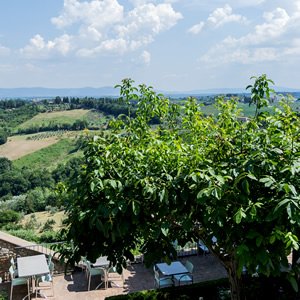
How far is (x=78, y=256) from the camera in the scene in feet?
16.4

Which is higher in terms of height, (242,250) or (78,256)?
(242,250)

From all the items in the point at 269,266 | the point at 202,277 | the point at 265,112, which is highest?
the point at 265,112

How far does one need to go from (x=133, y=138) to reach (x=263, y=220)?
2261mm

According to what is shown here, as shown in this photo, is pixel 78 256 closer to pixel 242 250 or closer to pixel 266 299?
pixel 242 250

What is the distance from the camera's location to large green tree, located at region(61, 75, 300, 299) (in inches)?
151

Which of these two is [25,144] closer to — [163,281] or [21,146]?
[21,146]

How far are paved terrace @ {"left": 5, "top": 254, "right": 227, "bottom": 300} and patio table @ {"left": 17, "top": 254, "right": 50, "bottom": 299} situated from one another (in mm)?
646

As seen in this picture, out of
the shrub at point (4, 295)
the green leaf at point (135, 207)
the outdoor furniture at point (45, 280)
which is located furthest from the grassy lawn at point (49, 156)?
the green leaf at point (135, 207)

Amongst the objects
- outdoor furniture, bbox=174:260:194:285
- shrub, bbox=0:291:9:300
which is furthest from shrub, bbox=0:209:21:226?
outdoor furniture, bbox=174:260:194:285

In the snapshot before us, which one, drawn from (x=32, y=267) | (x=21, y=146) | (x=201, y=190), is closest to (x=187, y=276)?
(x=32, y=267)

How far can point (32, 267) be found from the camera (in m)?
9.51

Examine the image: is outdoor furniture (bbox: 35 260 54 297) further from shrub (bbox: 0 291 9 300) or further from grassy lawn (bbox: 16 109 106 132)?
grassy lawn (bbox: 16 109 106 132)

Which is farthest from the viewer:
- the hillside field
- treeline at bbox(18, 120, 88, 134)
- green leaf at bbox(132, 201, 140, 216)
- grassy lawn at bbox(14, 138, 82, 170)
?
treeline at bbox(18, 120, 88, 134)

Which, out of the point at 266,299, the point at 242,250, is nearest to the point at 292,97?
the point at 242,250
